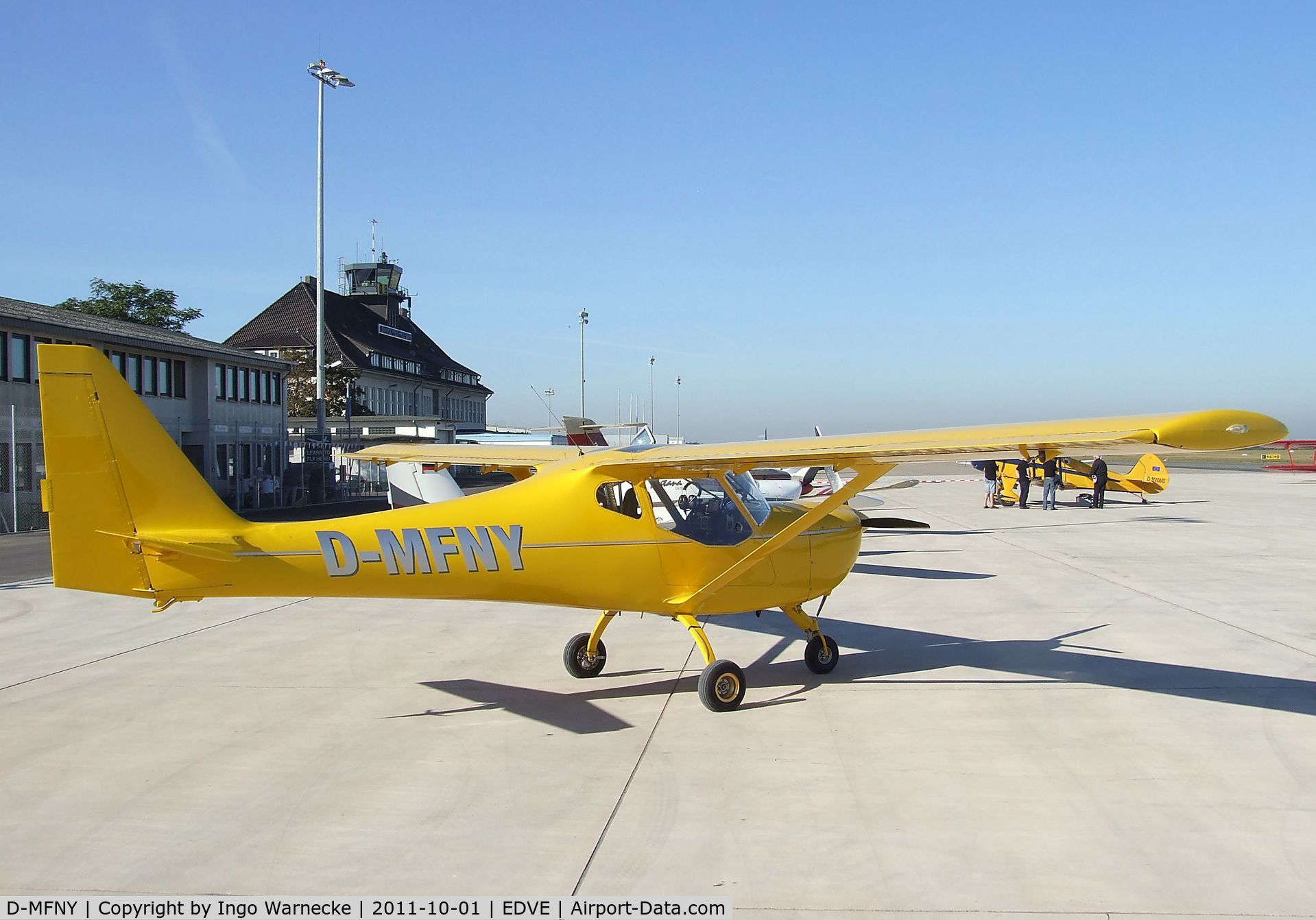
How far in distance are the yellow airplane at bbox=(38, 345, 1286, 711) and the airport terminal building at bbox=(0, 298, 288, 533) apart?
20029 mm

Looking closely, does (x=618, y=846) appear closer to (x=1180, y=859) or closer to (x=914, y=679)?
(x=1180, y=859)

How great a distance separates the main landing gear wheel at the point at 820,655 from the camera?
8.25 metres

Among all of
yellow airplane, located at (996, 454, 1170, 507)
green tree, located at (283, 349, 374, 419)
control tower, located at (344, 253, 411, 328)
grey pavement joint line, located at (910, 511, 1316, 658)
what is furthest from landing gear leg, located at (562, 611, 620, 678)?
control tower, located at (344, 253, 411, 328)

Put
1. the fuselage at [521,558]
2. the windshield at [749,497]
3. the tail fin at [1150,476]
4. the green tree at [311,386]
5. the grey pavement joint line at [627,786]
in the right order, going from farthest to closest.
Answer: the green tree at [311,386] → the tail fin at [1150,476] → the windshield at [749,497] → the fuselage at [521,558] → the grey pavement joint line at [627,786]

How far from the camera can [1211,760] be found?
19.2 ft

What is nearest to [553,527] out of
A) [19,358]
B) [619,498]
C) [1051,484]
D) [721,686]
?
[619,498]

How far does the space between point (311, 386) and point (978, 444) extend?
53200mm

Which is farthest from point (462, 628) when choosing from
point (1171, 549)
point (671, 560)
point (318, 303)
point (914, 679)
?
point (318, 303)

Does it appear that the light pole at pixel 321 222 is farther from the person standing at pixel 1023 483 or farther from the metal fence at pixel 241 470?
the person standing at pixel 1023 483

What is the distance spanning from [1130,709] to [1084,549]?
11679 millimetres

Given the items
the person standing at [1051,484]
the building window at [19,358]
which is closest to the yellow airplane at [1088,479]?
the person standing at [1051,484]

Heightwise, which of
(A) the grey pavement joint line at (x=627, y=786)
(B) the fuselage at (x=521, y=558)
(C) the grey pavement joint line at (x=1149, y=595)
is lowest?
(C) the grey pavement joint line at (x=1149, y=595)

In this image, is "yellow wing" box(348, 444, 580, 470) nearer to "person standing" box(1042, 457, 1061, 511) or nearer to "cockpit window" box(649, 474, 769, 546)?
"cockpit window" box(649, 474, 769, 546)

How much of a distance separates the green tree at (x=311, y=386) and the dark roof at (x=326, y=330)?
1.28m
